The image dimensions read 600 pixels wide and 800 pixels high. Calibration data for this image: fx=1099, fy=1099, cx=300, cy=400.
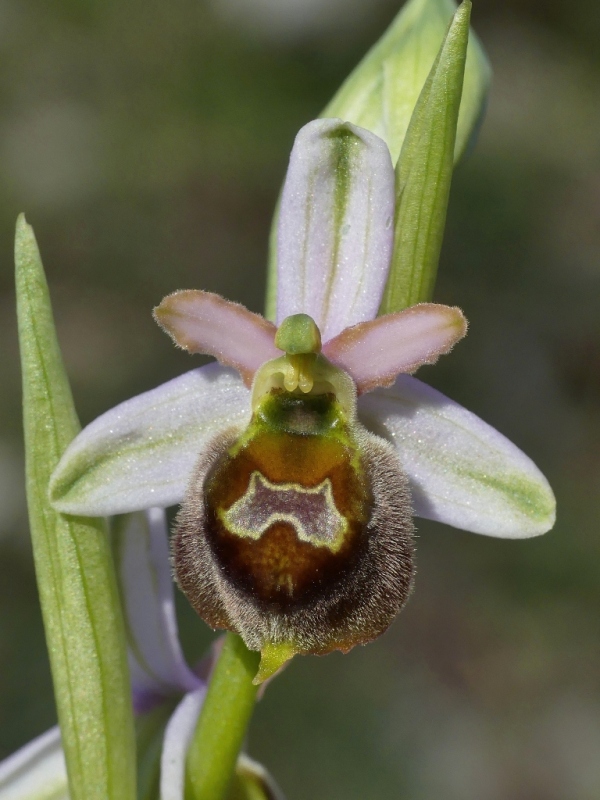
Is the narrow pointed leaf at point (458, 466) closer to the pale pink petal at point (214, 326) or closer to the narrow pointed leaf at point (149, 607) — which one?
the pale pink petal at point (214, 326)

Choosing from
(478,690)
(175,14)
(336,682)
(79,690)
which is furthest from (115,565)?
(175,14)

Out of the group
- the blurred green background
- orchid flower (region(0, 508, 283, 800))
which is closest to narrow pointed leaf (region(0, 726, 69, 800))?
orchid flower (region(0, 508, 283, 800))

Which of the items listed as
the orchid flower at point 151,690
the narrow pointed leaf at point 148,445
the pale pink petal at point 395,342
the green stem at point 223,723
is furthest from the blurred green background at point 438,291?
the pale pink petal at point 395,342

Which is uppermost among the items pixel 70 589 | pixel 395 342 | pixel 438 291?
pixel 395 342

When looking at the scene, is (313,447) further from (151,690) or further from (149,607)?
(151,690)

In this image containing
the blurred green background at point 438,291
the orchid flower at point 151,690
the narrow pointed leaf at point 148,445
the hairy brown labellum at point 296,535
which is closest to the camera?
the hairy brown labellum at point 296,535

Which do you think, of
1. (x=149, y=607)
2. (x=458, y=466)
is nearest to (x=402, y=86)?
(x=458, y=466)
